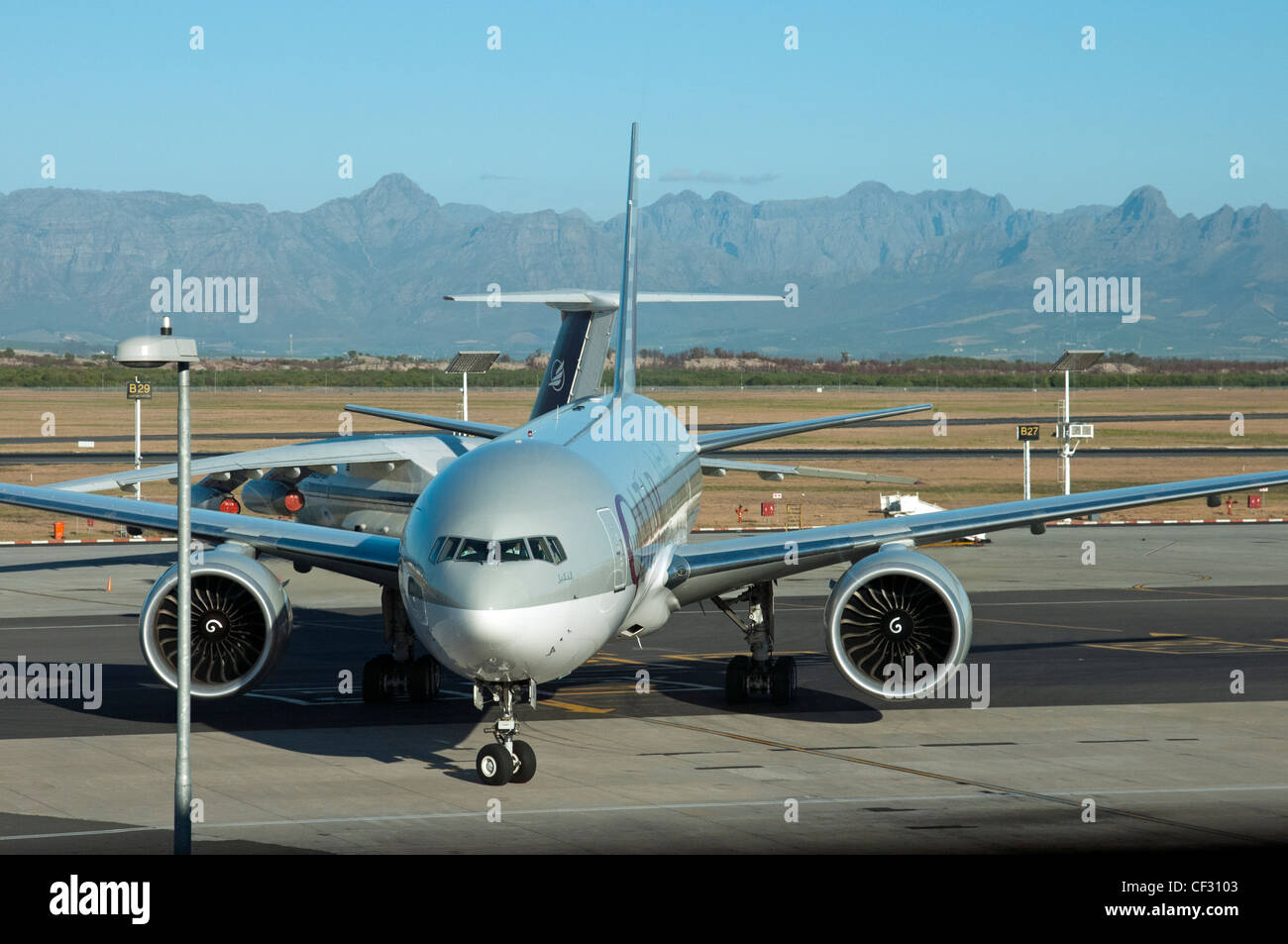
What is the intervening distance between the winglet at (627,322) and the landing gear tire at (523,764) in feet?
41.3

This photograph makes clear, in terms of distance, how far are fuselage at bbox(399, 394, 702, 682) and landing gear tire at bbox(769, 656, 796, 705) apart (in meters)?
4.97

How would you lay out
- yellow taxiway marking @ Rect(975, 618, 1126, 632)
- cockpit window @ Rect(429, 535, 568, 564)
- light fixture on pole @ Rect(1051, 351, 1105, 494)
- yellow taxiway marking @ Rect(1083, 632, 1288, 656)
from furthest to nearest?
light fixture on pole @ Rect(1051, 351, 1105, 494), yellow taxiway marking @ Rect(975, 618, 1126, 632), yellow taxiway marking @ Rect(1083, 632, 1288, 656), cockpit window @ Rect(429, 535, 568, 564)

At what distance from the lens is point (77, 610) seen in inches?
1612

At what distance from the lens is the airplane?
18.8 metres

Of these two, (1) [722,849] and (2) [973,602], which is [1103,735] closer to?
(1) [722,849]

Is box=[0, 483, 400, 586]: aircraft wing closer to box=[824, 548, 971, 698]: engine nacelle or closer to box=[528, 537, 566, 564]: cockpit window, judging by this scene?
box=[528, 537, 566, 564]: cockpit window

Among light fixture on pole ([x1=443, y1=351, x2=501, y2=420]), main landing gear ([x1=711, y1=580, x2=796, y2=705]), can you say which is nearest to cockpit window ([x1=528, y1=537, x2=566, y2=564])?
main landing gear ([x1=711, y1=580, x2=796, y2=705])

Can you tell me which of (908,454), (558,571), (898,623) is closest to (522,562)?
(558,571)

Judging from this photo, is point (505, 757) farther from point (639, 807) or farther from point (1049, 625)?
point (1049, 625)

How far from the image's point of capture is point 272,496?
4597 cm

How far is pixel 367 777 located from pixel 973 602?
951 inches

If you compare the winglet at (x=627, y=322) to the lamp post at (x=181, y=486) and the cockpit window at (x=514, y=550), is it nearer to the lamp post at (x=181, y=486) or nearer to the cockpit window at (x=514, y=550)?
the cockpit window at (x=514, y=550)

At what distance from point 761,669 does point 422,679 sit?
6.14 m
